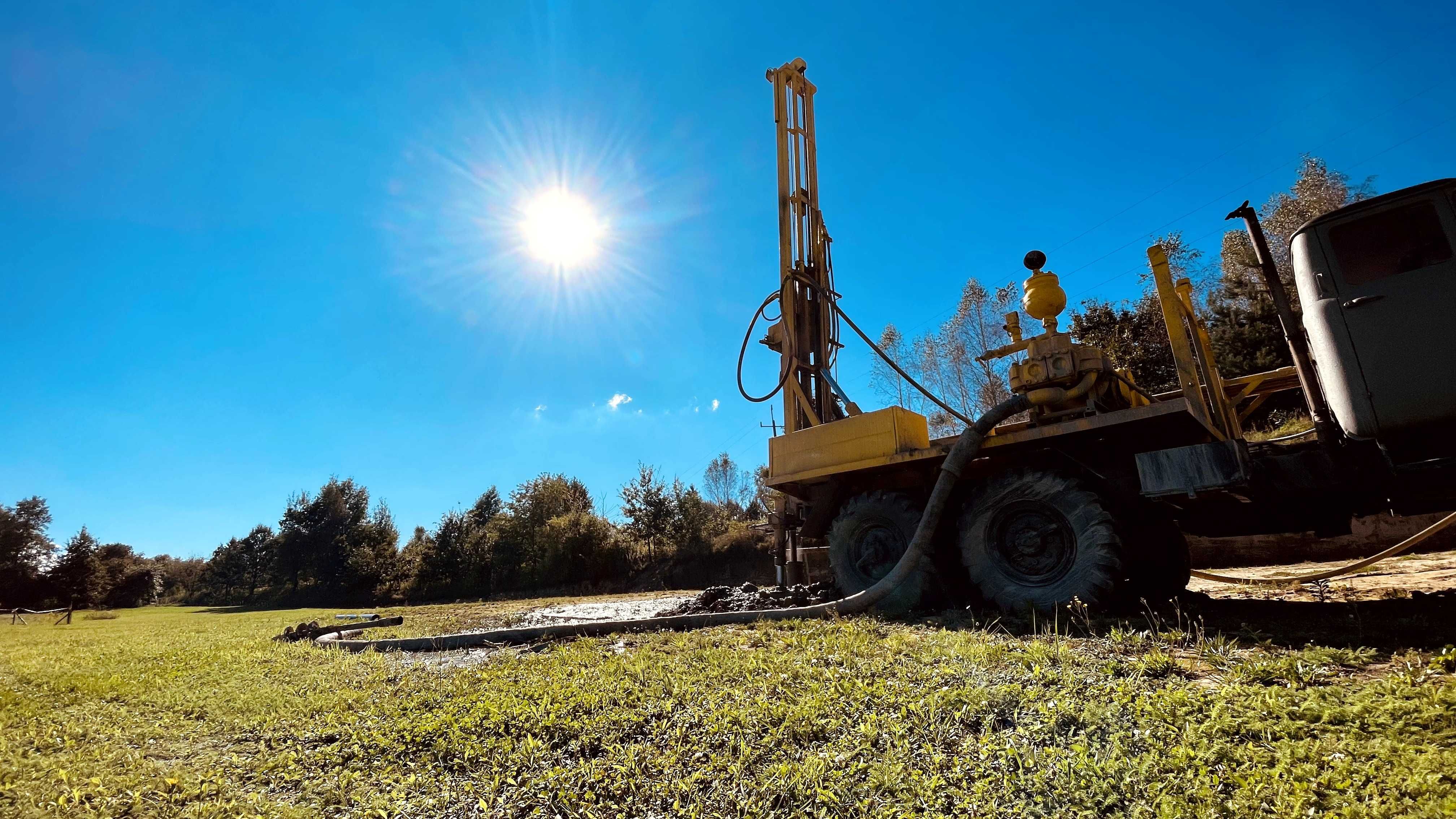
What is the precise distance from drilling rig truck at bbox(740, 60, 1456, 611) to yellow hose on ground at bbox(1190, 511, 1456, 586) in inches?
8.2

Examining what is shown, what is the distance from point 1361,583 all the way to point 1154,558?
96.0 inches

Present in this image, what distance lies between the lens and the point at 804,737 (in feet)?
8.00

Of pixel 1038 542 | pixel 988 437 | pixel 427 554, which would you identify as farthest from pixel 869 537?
pixel 427 554

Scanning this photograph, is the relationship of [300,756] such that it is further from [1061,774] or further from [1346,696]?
[1346,696]

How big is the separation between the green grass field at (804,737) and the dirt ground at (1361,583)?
2949 millimetres

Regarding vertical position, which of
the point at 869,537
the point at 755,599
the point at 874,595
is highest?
the point at 869,537

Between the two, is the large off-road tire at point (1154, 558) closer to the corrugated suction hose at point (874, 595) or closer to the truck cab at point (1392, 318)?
the corrugated suction hose at point (874, 595)

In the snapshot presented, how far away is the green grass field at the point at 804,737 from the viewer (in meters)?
1.89

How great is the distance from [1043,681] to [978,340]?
24204mm

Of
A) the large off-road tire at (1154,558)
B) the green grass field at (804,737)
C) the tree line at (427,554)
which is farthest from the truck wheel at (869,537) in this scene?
the tree line at (427,554)

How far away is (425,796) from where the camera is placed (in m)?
2.26

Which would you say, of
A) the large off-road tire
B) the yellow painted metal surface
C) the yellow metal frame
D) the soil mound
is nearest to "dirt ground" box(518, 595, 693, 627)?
the soil mound

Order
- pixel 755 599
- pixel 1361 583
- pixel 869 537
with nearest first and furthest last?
1. pixel 1361 583
2. pixel 869 537
3. pixel 755 599

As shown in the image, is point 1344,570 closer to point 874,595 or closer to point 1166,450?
point 1166,450
